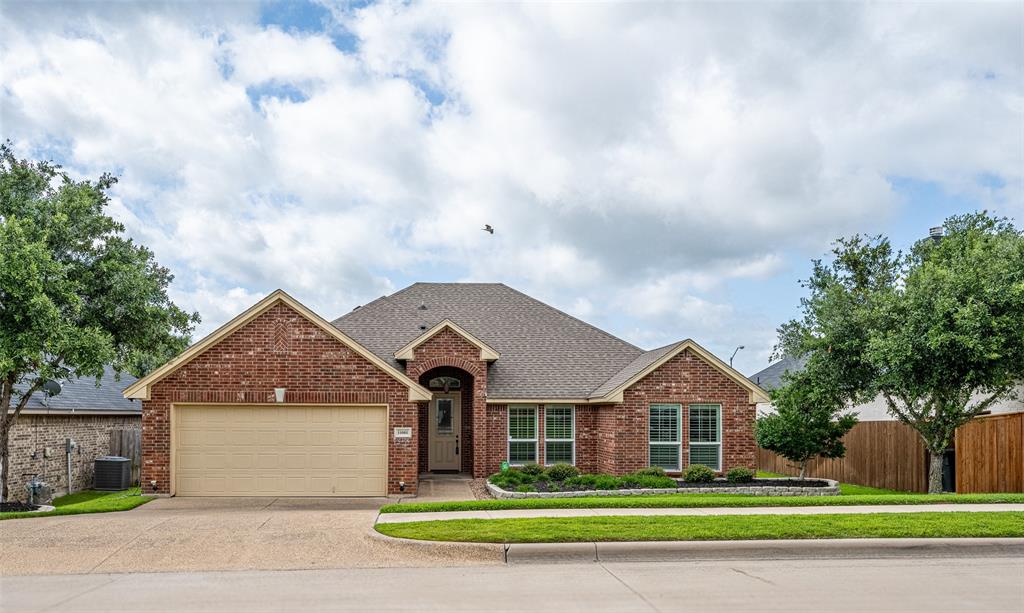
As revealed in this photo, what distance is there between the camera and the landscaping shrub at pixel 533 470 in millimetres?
20559

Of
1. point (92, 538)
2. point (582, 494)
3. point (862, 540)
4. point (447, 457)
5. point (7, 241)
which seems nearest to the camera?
point (862, 540)

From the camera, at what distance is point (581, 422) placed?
23.2 m

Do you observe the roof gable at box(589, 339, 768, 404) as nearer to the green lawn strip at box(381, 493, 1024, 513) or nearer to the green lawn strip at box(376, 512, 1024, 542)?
the green lawn strip at box(381, 493, 1024, 513)

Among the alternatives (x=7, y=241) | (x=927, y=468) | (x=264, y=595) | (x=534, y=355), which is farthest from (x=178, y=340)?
(x=927, y=468)

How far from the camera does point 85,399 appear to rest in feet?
84.3

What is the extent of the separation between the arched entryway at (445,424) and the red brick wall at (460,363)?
5.51 ft

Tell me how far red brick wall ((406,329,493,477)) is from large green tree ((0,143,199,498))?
587cm

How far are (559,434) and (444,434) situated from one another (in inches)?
139

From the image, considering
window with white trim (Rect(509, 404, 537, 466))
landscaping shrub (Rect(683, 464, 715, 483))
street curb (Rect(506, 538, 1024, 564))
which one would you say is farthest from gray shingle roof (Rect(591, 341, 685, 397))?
street curb (Rect(506, 538, 1024, 564))

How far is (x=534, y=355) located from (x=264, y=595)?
54.7ft

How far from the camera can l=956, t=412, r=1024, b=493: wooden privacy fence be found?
1934 centimetres

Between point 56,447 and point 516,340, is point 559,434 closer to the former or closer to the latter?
point 516,340

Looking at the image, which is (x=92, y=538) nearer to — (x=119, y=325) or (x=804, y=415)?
(x=119, y=325)

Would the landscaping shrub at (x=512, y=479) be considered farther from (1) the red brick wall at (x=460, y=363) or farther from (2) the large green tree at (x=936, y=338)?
(2) the large green tree at (x=936, y=338)
